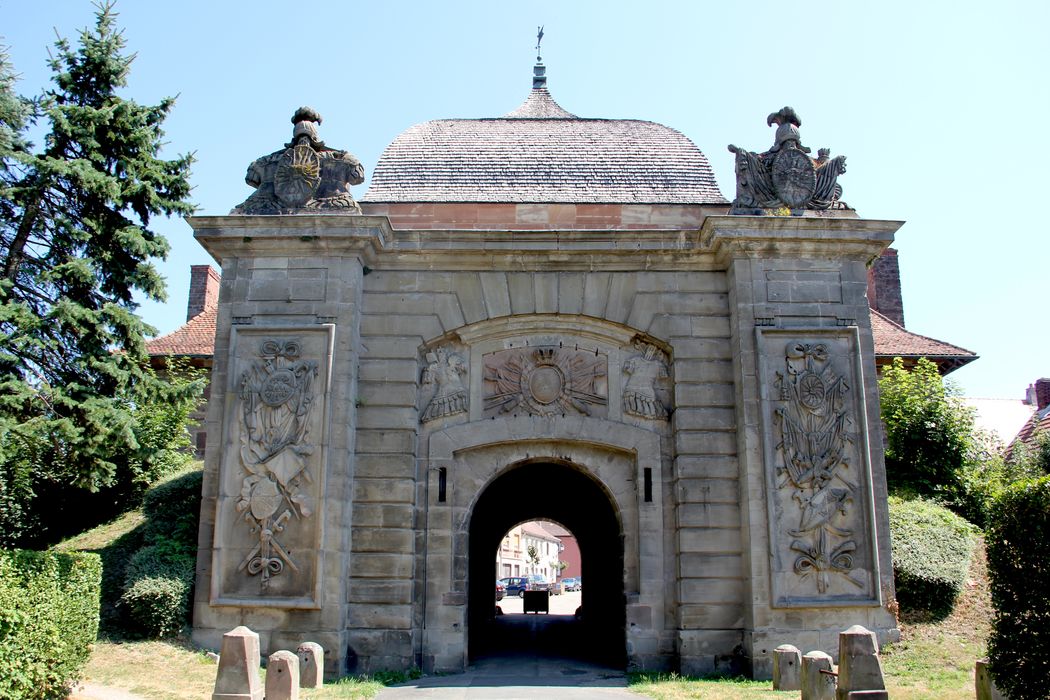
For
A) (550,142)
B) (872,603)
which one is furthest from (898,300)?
(872,603)

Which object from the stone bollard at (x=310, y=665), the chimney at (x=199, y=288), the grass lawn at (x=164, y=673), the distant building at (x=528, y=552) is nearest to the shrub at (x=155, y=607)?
the grass lawn at (x=164, y=673)

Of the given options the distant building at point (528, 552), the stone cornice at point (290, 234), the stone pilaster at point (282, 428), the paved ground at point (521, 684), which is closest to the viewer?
the paved ground at point (521, 684)

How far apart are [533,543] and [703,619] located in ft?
184

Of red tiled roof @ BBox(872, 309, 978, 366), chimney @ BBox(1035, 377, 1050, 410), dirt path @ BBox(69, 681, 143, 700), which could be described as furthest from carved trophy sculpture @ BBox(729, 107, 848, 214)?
chimney @ BBox(1035, 377, 1050, 410)

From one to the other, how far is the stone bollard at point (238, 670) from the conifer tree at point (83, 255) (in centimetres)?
394

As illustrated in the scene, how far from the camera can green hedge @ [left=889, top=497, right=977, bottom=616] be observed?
39.9 feet

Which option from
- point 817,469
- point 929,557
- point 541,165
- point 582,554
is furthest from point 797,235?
point 582,554

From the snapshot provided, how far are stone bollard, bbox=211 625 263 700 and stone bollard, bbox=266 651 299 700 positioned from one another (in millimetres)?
223

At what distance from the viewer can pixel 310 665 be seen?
10.2 metres

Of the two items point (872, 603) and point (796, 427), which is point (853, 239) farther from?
point (872, 603)

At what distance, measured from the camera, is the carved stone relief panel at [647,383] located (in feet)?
41.1

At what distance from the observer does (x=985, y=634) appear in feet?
38.5

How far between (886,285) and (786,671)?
18.5 metres

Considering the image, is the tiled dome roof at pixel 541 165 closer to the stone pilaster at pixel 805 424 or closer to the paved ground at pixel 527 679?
the stone pilaster at pixel 805 424
